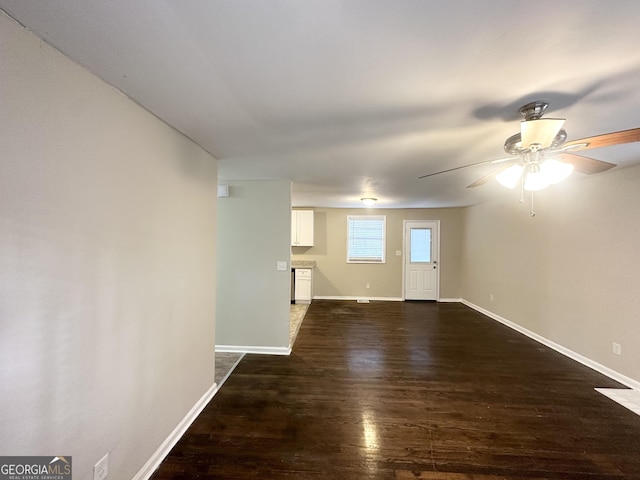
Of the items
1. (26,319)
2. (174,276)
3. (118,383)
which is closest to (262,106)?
(174,276)

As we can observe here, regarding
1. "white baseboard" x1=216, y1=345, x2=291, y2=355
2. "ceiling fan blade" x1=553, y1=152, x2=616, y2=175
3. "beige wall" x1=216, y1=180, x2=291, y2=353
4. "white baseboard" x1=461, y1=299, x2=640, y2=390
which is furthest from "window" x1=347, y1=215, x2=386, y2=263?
"ceiling fan blade" x1=553, y1=152, x2=616, y2=175

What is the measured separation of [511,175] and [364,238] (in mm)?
4828

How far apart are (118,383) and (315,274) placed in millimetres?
5469

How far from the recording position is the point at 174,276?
1.97 metres

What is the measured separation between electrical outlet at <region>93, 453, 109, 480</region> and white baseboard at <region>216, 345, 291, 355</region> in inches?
88.2

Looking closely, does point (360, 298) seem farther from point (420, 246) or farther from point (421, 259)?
point (420, 246)

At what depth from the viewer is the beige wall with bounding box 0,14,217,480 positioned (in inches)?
38.8

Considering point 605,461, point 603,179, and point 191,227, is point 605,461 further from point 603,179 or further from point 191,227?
point 191,227

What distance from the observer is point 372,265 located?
22.1 ft

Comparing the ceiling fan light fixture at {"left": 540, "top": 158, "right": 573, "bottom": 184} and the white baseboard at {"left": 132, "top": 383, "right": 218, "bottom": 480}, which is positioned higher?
the ceiling fan light fixture at {"left": 540, "top": 158, "right": 573, "bottom": 184}

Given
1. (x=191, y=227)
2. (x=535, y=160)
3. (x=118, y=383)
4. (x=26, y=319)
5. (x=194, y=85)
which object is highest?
(x=194, y=85)

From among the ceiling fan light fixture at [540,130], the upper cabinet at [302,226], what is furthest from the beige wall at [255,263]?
the upper cabinet at [302,226]

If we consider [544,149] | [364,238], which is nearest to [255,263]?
→ [544,149]

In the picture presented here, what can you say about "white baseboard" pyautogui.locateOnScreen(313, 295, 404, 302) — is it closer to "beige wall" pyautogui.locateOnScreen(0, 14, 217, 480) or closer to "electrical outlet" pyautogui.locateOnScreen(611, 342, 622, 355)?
"electrical outlet" pyautogui.locateOnScreen(611, 342, 622, 355)
